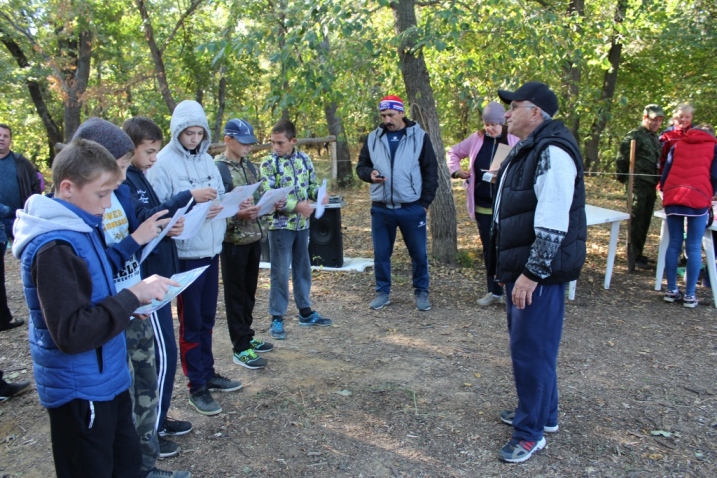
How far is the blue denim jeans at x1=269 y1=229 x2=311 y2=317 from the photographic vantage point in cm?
450

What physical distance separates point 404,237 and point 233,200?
2.44 m

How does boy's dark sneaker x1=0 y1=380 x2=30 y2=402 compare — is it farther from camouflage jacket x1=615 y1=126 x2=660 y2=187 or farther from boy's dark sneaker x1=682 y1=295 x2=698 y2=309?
camouflage jacket x1=615 y1=126 x2=660 y2=187

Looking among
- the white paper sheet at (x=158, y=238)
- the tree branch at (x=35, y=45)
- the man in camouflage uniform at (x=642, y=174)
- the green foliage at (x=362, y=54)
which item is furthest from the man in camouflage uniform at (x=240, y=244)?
the tree branch at (x=35, y=45)

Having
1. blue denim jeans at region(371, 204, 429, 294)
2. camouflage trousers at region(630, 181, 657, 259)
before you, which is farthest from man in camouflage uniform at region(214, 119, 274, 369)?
camouflage trousers at region(630, 181, 657, 259)

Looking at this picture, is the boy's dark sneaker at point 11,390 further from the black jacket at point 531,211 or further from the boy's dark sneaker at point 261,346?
the black jacket at point 531,211

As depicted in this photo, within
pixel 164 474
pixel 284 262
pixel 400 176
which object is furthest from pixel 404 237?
pixel 164 474

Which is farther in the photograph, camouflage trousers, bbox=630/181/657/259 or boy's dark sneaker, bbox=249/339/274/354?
camouflage trousers, bbox=630/181/657/259

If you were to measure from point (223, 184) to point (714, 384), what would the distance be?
3.53 m

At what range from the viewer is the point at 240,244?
144 inches

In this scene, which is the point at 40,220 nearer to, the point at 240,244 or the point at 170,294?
the point at 170,294

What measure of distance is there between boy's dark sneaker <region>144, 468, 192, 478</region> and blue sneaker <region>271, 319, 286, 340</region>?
6.26 feet

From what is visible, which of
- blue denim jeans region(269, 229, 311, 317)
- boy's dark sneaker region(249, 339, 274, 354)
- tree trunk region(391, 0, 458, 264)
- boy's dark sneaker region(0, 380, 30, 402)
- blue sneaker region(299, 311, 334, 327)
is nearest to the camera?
boy's dark sneaker region(0, 380, 30, 402)

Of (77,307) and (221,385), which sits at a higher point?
(77,307)

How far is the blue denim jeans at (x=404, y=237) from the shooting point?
17.0ft
